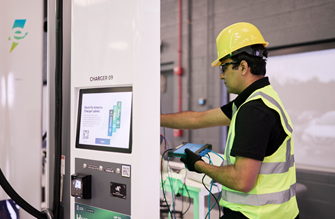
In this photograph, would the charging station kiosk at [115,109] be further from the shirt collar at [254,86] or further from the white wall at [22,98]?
the shirt collar at [254,86]

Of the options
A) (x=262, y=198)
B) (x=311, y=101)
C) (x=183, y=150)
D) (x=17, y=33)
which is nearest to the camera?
(x=262, y=198)

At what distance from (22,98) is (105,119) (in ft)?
1.73

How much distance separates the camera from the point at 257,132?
1060mm

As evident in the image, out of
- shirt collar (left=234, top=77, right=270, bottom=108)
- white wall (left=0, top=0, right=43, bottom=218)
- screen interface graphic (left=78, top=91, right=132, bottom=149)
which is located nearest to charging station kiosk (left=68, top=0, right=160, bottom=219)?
screen interface graphic (left=78, top=91, right=132, bottom=149)

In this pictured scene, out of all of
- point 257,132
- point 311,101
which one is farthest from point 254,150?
point 311,101

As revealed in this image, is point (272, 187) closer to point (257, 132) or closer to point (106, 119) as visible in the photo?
point (257, 132)

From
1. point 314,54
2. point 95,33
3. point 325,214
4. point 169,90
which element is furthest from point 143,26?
point 169,90

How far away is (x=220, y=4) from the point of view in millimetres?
3502

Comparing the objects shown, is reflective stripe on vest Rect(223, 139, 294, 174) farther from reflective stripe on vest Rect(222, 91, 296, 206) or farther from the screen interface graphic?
the screen interface graphic

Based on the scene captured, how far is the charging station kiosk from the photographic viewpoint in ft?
3.01

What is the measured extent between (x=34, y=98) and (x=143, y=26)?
710mm

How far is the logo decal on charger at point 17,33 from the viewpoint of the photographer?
1.22 metres

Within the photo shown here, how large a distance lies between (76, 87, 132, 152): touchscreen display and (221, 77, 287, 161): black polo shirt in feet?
1.56

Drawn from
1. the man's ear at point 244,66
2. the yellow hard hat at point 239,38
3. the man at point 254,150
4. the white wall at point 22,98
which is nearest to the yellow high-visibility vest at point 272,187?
the man at point 254,150
